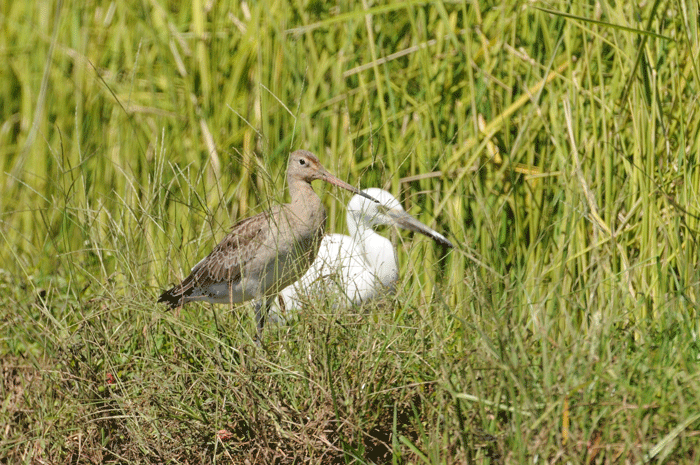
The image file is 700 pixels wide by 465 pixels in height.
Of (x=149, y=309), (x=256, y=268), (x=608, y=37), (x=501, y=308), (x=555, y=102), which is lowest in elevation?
(x=256, y=268)

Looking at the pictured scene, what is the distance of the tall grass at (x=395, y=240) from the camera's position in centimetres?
230

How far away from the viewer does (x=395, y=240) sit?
130 inches

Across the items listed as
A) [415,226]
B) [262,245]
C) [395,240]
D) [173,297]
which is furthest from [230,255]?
[395,240]

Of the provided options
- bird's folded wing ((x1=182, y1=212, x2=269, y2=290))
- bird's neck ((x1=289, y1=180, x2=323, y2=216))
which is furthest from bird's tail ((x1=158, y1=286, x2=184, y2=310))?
bird's neck ((x1=289, y1=180, x2=323, y2=216))

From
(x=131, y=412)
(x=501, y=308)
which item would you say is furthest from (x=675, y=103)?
(x=131, y=412)

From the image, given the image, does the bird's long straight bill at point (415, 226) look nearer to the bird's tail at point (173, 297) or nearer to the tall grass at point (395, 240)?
the tall grass at point (395, 240)

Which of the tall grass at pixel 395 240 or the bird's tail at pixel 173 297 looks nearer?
the tall grass at pixel 395 240

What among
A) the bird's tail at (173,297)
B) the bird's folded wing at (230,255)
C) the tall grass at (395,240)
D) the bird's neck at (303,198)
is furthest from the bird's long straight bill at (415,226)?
the bird's tail at (173,297)

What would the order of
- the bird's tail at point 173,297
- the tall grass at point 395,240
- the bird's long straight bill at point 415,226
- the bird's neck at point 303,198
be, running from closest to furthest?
1. the tall grass at point 395,240
2. the bird's tail at point 173,297
3. the bird's neck at point 303,198
4. the bird's long straight bill at point 415,226

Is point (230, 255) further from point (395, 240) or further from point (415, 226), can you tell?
point (395, 240)

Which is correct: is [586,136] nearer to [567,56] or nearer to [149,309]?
[567,56]

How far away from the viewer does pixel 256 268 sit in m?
3.85

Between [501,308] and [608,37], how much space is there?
185cm

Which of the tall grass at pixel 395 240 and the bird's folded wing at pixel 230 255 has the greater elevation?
the tall grass at pixel 395 240
